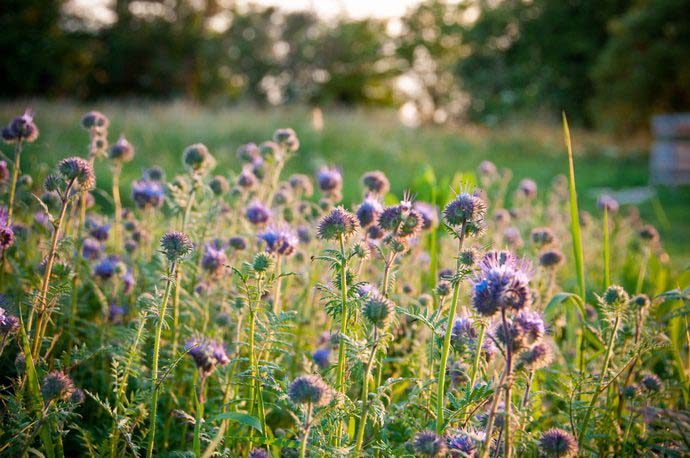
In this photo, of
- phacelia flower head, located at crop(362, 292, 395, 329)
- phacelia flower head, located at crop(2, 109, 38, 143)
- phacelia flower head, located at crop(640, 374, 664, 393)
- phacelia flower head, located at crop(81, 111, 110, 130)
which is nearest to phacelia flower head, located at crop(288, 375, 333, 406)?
phacelia flower head, located at crop(362, 292, 395, 329)

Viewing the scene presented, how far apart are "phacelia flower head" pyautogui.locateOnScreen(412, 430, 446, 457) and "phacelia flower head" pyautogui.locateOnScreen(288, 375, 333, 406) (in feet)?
0.62

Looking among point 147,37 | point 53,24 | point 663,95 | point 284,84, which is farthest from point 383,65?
point 663,95

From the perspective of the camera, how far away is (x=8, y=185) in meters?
2.27

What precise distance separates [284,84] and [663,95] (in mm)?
19090

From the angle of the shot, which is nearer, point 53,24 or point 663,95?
point 663,95

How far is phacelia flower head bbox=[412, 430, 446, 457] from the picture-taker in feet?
3.67

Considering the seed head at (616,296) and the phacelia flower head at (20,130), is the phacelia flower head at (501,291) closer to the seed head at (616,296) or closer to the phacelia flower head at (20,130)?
the seed head at (616,296)

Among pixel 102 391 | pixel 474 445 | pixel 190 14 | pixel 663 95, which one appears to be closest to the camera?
pixel 474 445

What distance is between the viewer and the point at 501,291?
1.13 m

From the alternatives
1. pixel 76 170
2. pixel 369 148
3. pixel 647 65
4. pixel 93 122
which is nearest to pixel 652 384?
pixel 76 170

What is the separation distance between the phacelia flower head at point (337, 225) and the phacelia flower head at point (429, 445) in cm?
50

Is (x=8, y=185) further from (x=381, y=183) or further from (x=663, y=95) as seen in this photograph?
(x=663, y=95)

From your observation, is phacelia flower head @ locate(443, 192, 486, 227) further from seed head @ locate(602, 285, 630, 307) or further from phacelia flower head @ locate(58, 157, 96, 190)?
phacelia flower head @ locate(58, 157, 96, 190)

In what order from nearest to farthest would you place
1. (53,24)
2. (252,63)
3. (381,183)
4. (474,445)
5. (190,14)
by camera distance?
(474,445), (381,183), (53,24), (190,14), (252,63)
